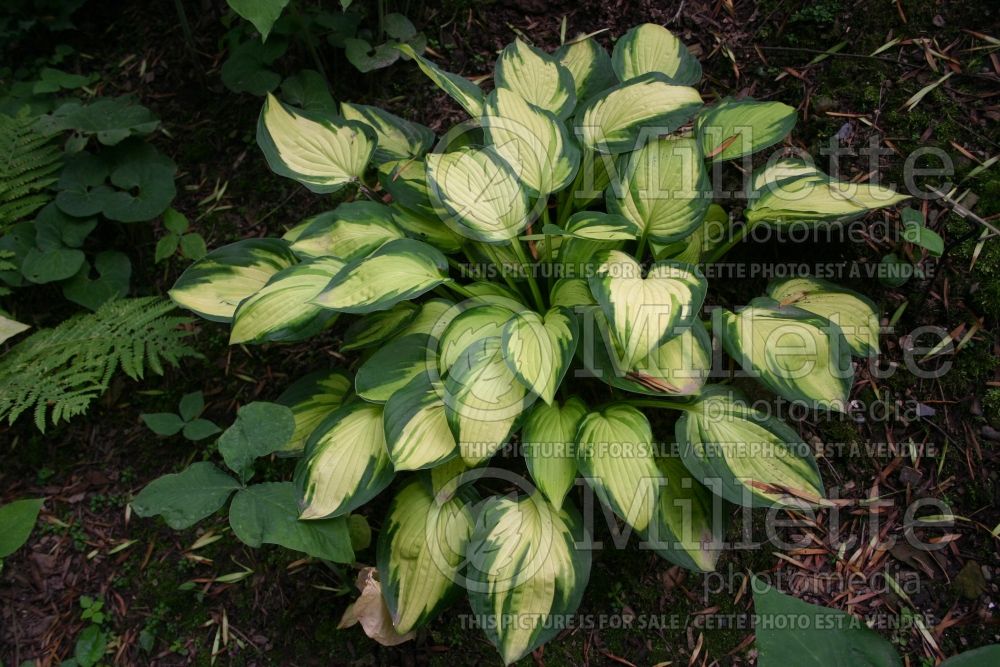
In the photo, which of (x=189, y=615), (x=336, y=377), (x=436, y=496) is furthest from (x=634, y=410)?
(x=189, y=615)

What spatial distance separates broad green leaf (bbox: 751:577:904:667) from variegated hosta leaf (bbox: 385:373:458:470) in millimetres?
739

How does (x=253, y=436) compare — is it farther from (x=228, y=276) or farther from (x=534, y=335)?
(x=534, y=335)

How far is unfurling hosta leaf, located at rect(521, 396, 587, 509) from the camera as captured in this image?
1588 millimetres

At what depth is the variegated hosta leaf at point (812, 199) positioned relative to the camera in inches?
67.8

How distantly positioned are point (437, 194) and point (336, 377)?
2.13 feet

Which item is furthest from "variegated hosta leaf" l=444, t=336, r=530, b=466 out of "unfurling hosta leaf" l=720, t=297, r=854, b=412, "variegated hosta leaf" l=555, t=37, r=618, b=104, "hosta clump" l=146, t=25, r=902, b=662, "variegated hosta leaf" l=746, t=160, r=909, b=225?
"variegated hosta leaf" l=555, t=37, r=618, b=104

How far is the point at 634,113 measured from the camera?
1.86 m

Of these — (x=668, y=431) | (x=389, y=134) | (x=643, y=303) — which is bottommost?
(x=668, y=431)

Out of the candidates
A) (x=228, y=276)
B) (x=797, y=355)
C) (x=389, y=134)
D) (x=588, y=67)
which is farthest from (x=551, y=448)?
(x=588, y=67)

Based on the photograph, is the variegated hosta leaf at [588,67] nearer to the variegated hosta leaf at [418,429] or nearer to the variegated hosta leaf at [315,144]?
the variegated hosta leaf at [315,144]

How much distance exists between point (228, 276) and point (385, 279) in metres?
0.52

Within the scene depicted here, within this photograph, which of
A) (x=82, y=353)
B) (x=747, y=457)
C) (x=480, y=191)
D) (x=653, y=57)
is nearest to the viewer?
(x=747, y=457)

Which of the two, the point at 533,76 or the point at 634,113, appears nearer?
the point at 634,113

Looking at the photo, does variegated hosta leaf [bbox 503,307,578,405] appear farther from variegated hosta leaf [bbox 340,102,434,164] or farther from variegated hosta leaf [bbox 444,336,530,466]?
variegated hosta leaf [bbox 340,102,434,164]
